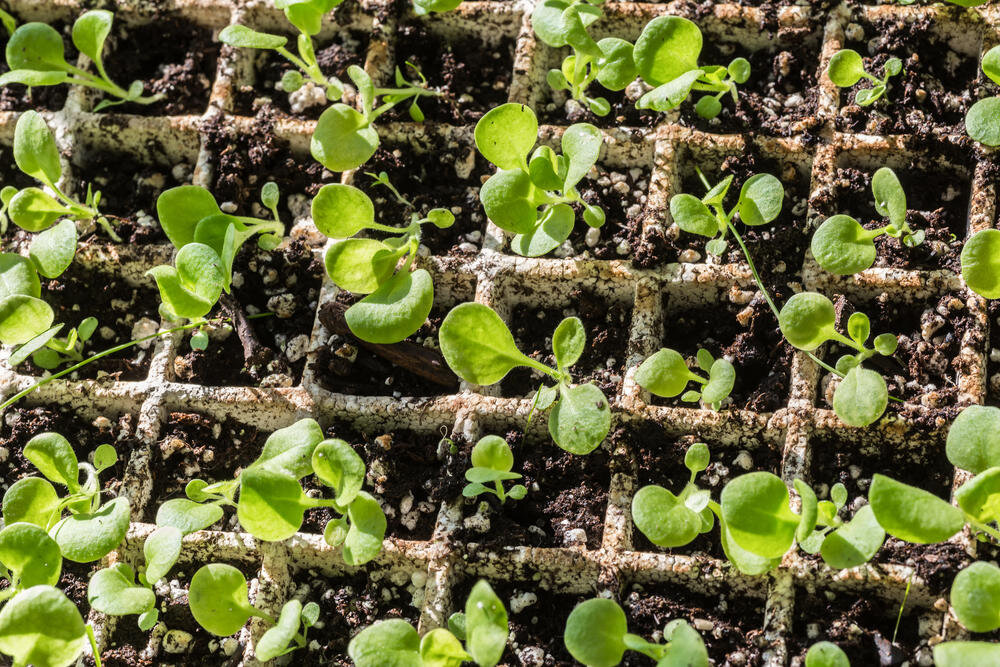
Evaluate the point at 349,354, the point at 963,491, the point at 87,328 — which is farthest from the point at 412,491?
the point at 963,491

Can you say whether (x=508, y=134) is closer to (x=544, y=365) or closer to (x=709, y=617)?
(x=544, y=365)

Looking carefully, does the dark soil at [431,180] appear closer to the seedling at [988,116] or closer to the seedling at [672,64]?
the seedling at [672,64]

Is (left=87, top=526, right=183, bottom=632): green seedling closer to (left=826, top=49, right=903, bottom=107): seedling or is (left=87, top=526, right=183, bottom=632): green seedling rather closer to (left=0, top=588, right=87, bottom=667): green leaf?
(left=0, top=588, right=87, bottom=667): green leaf

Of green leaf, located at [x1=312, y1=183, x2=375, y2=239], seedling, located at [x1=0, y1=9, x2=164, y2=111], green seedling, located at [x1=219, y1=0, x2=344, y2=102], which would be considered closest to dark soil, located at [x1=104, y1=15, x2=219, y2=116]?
seedling, located at [x1=0, y1=9, x2=164, y2=111]

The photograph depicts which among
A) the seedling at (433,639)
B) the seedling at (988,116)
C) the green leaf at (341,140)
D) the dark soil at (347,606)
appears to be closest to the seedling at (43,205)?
the green leaf at (341,140)

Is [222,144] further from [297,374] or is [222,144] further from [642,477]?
[642,477]

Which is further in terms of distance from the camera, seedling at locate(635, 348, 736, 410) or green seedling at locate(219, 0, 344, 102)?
green seedling at locate(219, 0, 344, 102)
